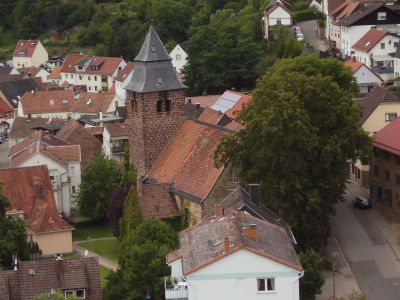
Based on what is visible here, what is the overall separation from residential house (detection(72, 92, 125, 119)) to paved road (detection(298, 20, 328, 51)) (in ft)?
69.4

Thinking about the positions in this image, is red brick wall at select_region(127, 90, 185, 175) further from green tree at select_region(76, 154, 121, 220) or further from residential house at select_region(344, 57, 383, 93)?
residential house at select_region(344, 57, 383, 93)

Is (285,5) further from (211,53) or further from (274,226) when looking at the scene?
(274,226)

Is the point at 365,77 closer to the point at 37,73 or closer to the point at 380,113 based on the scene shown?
the point at 380,113

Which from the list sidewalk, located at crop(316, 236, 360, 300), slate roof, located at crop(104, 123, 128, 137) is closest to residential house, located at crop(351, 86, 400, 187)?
sidewalk, located at crop(316, 236, 360, 300)

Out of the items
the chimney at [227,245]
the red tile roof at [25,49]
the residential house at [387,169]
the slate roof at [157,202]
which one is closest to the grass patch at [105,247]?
the slate roof at [157,202]

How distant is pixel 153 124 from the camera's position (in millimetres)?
53031

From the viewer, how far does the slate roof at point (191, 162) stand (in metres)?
48.4

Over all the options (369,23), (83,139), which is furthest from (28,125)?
(369,23)

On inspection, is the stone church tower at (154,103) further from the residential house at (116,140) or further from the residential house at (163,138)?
the residential house at (116,140)

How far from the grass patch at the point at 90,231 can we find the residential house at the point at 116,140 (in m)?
9.42

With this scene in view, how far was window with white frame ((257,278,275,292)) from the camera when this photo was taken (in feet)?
115

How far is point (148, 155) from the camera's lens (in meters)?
53.1

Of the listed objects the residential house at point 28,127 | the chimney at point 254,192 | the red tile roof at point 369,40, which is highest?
the red tile roof at point 369,40

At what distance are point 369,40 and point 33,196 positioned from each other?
1686 inches
